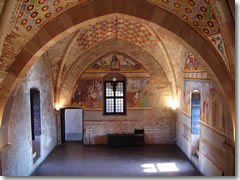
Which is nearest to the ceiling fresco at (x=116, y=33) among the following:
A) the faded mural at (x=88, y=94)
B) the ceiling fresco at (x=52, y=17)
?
the faded mural at (x=88, y=94)

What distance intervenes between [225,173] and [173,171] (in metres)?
2.73

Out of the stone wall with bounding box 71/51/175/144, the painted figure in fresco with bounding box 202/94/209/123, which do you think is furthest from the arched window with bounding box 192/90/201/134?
the stone wall with bounding box 71/51/175/144

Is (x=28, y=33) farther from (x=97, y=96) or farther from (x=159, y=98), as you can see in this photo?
(x=159, y=98)

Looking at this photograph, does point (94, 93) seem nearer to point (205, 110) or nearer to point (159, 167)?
point (159, 167)

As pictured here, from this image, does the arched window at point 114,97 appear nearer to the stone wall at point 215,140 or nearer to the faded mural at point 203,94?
the faded mural at point 203,94

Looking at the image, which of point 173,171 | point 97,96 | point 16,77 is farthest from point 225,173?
point 97,96

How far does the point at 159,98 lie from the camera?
43.3 feet

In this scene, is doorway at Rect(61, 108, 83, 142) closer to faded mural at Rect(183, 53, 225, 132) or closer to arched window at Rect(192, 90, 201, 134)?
faded mural at Rect(183, 53, 225, 132)

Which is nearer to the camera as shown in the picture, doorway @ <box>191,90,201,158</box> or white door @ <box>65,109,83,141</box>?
doorway @ <box>191,90,201,158</box>

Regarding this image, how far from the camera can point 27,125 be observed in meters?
8.84

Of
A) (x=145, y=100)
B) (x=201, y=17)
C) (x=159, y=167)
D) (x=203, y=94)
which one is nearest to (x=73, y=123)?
(x=145, y=100)

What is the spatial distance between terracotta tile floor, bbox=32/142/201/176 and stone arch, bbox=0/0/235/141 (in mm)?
4561

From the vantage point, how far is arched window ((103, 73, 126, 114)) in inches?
527

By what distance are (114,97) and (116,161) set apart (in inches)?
160
